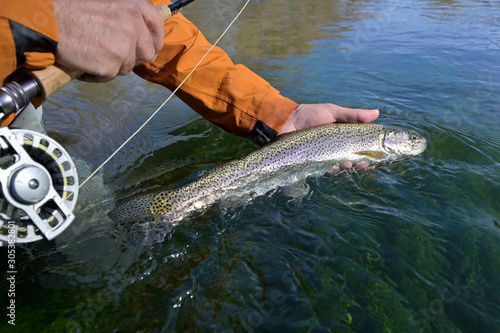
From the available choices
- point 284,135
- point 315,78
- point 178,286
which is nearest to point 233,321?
point 178,286

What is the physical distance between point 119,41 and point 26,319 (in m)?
1.53

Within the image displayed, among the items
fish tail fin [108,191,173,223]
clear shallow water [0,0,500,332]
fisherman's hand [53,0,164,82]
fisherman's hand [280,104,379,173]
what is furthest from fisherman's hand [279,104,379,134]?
fisherman's hand [53,0,164,82]

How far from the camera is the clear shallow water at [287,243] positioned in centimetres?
211

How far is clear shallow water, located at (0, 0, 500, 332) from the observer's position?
2105mm

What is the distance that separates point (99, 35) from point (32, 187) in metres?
0.76

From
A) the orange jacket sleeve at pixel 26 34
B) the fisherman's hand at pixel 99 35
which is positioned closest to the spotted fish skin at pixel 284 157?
the fisherman's hand at pixel 99 35

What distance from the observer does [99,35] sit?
1855 mm

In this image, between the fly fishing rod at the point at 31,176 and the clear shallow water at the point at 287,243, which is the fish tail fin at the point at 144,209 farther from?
the fly fishing rod at the point at 31,176

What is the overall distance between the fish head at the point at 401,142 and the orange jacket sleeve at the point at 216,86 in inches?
36.5

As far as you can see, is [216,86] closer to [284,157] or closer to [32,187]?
[284,157]

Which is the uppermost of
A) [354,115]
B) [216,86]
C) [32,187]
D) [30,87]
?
[30,87]

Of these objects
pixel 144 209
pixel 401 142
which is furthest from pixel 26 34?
pixel 401 142

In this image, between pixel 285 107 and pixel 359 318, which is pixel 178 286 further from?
pixel 285 107

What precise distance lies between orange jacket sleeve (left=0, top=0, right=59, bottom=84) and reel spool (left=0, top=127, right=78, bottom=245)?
0.98 ft
